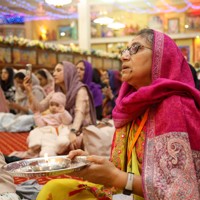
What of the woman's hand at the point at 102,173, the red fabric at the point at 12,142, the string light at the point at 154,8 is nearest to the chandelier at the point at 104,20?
the string light at the point at 154,8

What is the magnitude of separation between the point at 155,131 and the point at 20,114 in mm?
5273

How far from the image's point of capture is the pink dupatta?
1262 millimetres

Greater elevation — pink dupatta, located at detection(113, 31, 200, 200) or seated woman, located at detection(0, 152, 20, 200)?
pink dupatta, located at detection(113, 31, 200, 200)

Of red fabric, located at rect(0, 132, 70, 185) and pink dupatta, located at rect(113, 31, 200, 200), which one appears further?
red fabric, located at rect(0, 132, 70, 185)

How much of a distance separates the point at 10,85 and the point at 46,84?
78cm

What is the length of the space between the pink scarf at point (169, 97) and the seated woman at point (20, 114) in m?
4.67

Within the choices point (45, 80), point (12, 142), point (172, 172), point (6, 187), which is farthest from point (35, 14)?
point (172, 172)

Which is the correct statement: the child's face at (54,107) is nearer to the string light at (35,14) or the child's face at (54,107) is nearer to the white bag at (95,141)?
the white bag at (95,141)

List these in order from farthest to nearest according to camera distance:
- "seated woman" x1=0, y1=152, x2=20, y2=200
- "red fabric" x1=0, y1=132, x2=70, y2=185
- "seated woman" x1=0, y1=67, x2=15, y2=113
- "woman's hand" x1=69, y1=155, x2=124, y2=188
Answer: "seated woman" x1=0, y1=67, x2=15, y2=113 < "red fabric" x1=0, y1=132, x2=70, y2=185 < "seated woman" x1=0, y1=152, x2=20, y2=200 < "woman's hand" x1=69, y1=155, x2=124, y2=188

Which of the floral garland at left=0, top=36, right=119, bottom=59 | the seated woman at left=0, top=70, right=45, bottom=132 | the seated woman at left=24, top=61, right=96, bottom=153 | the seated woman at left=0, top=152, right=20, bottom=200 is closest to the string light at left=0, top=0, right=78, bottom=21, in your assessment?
the floral garland at left=0, top=36, right=119, bottom=59

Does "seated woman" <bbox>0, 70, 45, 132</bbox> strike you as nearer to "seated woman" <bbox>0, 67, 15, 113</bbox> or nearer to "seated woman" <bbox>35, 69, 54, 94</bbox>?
"seated woman" <bbox>35, 69, 54, 94</bbox>

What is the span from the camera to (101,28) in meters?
14.9

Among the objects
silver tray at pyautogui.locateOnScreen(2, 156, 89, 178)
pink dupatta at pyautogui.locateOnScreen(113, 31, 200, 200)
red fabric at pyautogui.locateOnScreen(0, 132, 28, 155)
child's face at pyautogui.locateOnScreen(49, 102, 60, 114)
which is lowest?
red fabric at pyautogui.locateOnScreen(0, 132, 28, 155)

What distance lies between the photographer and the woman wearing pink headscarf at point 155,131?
50.1 inches
